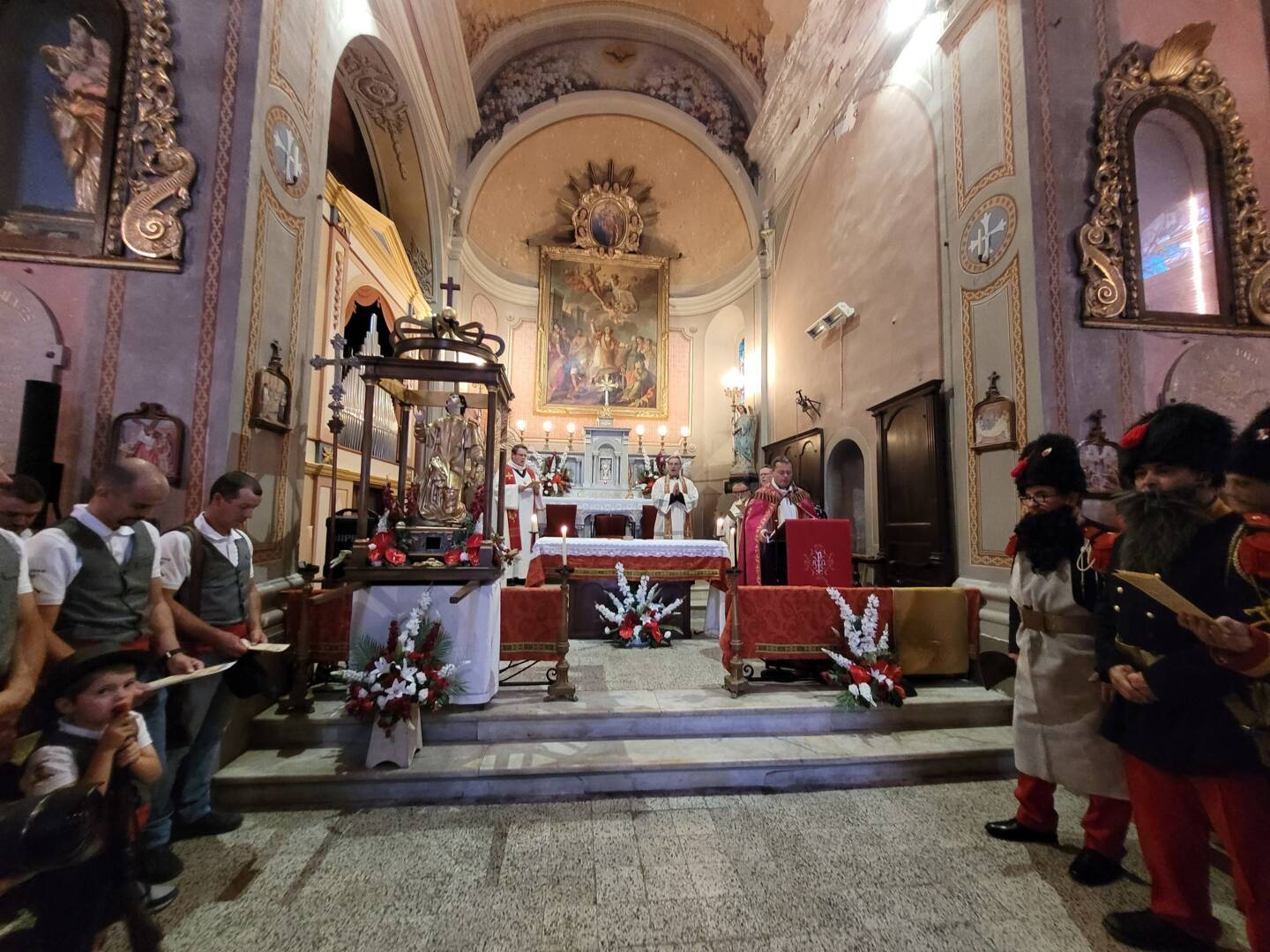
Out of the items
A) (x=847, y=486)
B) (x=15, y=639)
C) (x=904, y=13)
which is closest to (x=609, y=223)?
(x=904, y=13)

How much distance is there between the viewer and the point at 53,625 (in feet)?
6.47

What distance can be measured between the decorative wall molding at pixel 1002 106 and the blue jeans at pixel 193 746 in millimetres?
6615

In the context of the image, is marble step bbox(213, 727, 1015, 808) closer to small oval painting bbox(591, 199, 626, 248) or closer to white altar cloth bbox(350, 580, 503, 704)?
white altar cloth bbox(350, 580, 503, 704)

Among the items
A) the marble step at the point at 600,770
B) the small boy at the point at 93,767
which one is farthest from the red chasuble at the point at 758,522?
the small boy at the point at 93,767

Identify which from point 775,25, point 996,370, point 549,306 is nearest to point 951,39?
point 996,370

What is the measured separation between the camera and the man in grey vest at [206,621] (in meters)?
2.46

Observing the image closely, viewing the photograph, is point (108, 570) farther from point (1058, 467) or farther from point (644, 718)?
point (1058, 467)

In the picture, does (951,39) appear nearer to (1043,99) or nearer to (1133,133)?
(1043,99)

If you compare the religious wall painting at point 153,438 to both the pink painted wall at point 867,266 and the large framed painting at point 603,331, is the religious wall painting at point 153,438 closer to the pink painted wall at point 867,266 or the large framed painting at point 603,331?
the pink painted wall at point 867,266

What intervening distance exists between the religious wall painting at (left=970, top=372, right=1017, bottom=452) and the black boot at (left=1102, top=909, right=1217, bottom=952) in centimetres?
332

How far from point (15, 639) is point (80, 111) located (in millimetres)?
3957

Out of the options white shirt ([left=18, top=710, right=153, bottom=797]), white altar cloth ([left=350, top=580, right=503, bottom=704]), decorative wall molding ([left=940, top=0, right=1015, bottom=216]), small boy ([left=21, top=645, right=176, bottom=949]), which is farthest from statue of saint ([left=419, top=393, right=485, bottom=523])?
decorative wall molding ([left=940, top=0, right=1015, bottom=216])

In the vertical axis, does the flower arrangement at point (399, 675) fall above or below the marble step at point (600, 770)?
above

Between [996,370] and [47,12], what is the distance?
7.48 m
